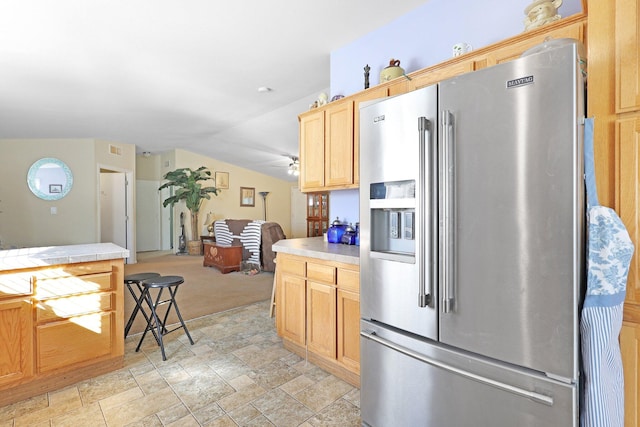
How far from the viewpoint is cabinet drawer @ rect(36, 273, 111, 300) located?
6.79 ft

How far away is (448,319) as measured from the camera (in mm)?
1358

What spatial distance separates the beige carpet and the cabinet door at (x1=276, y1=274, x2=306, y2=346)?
4.33 ft

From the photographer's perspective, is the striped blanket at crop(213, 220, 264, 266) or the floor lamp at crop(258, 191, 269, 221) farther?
the floor lamp at crop(258, 191, 269, 221)

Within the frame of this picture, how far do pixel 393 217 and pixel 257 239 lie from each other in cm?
A: 436

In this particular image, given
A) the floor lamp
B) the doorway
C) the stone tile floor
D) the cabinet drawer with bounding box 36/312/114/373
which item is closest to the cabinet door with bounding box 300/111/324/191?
the stone tile floor

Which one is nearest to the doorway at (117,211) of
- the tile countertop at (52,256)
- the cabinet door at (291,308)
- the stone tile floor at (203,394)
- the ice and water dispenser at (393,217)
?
the stone tile floor at (203,394)

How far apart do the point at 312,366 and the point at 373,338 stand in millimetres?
1023

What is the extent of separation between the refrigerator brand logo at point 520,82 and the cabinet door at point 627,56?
30cm

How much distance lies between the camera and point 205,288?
473cm

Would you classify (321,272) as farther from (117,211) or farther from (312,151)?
(117,211)

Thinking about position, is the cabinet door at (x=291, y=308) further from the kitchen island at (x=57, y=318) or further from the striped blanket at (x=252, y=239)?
the striped blanket at (x=252, y=239)

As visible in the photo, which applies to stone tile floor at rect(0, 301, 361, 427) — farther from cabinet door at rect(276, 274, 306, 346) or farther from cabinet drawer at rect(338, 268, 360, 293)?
cabinet drawer at rect(338, 268, 360, 293)

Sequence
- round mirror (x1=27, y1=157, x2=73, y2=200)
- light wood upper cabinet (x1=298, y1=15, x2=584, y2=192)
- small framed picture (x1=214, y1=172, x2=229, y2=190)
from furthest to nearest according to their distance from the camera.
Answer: small framed picture (x1=214, y1=172, x2=229, y2=190) < round mirror (x1=27, y1=157, x2=73, y2=200) < light wood upper cabinet (x1=298, y1=15, x2=584, y2=192)

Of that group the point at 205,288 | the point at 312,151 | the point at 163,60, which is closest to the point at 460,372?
the point at 312,151
